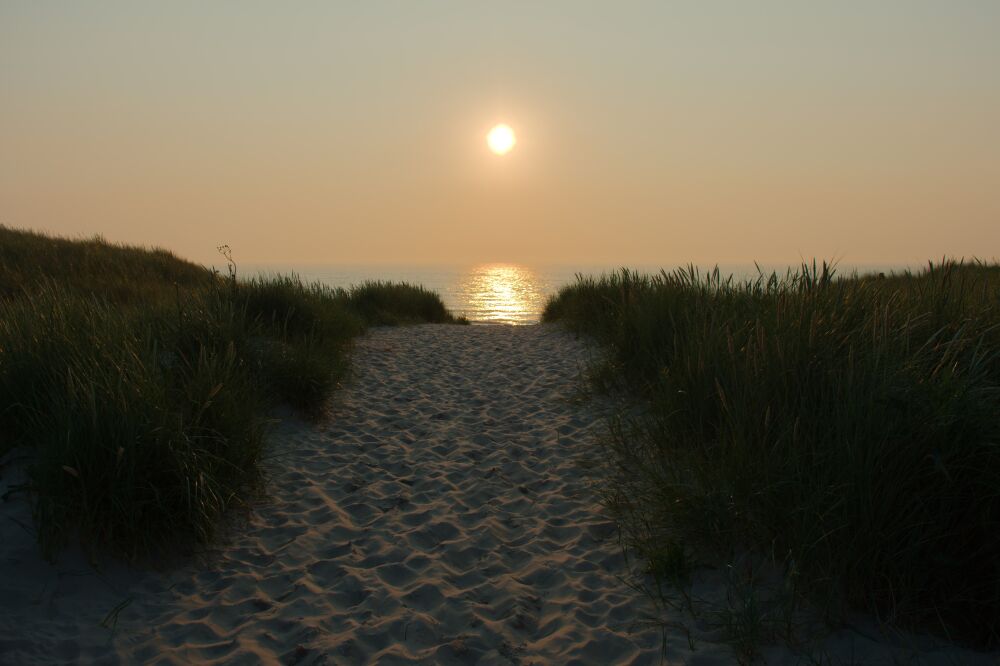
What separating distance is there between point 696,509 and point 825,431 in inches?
34.9

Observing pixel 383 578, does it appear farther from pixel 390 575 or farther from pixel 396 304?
pixel 396 304

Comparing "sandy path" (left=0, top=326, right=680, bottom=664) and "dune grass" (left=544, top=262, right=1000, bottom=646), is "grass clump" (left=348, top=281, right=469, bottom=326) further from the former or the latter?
"dune grass" (left=544, top=262, right=1000, bottom=646)

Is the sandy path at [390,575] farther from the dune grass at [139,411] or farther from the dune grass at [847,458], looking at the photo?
the dune grass at [847,458]

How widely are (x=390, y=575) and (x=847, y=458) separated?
9.10ft

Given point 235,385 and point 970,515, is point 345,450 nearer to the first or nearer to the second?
point 235,385

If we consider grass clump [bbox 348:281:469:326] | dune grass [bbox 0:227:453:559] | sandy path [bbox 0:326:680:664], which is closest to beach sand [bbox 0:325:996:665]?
sandy path [bbox 0:326:680:664]

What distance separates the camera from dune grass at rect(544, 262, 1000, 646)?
2969mm

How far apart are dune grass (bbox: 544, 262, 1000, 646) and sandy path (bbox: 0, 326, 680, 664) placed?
557 millimetres

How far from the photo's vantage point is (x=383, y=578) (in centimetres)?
383

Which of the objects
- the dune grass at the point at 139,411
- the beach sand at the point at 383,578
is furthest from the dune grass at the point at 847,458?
the dune grass at the point at 139,411

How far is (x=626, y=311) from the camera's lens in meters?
8.54

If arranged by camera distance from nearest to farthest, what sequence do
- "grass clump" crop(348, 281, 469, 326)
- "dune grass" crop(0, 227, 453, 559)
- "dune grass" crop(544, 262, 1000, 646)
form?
"dune grass" crop(544, 262, 1000, 646)
"dune grass" crop(0, 227, 453, 559)
"grass clump" crop(348, 281, 469, 326)

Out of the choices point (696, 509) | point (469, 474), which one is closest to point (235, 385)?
point (469, 474)

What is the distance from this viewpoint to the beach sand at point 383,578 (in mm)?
3057
